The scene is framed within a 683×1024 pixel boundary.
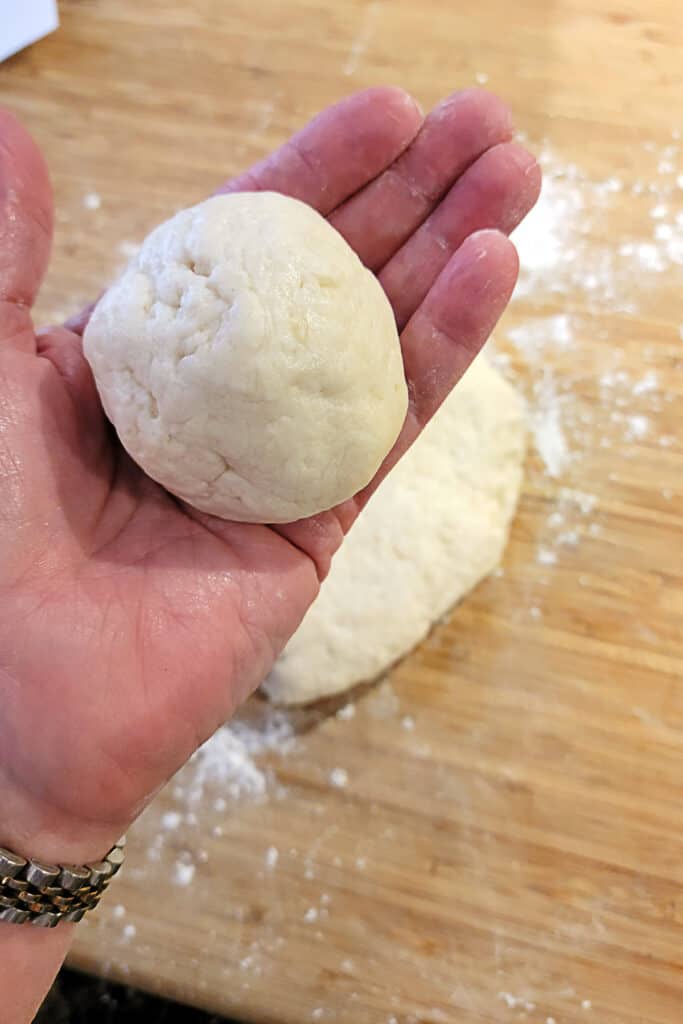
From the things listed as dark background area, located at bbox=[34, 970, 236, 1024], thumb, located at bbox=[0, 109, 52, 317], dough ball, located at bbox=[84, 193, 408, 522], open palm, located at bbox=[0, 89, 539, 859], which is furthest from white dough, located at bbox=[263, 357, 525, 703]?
thumb, located at bbox=[0, 109, 52, 317]

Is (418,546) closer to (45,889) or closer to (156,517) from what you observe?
(156,517)

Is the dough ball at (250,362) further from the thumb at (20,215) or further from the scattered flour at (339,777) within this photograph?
the scattered flour at (339,777)

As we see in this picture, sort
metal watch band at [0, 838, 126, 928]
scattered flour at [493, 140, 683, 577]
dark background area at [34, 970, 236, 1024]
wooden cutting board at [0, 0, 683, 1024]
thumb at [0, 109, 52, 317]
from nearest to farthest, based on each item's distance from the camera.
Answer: metal watch band at [0, 838, 126, 928] → thumb at [0, 109, 52, 317] → wooden cutting board at [0, 0, 683, 1024] → dark background area at [34, 970, 236, 1024] → scattered flour at [493, 140, 683, 577]

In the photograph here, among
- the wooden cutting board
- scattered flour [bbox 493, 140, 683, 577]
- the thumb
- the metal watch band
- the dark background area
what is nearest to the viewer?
the metal watch band

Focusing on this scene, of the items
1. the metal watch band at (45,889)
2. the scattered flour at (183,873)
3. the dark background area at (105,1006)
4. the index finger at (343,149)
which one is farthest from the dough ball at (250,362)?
the dark background area at (105,1006)

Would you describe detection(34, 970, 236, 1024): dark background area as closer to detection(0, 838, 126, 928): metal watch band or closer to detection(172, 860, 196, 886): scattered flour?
detection(172, 860, 196, 886): scattered flour

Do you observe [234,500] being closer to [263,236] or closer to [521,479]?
[263,236]

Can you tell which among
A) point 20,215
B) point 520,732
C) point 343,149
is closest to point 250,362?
point 20,215
